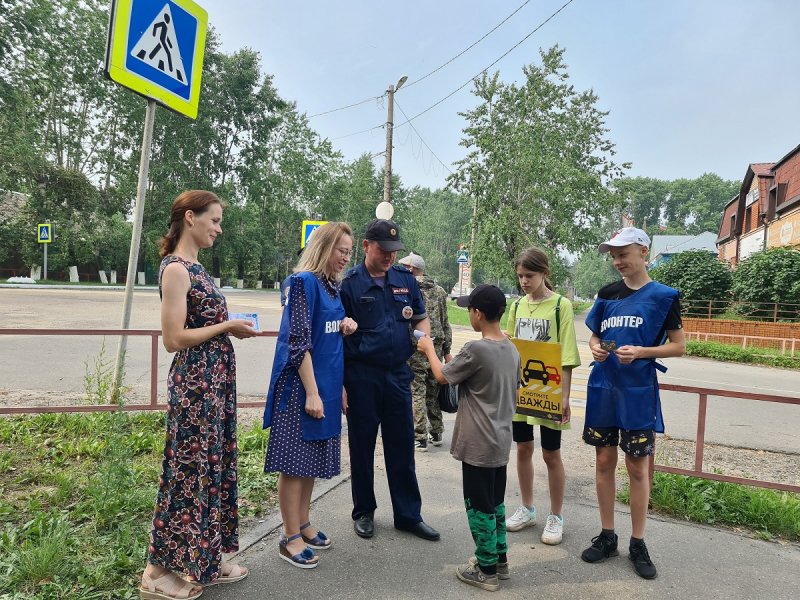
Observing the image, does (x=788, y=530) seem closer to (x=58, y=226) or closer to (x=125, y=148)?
(x=58, y=226)

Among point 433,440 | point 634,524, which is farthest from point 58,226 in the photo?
point 634,524

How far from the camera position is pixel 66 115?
118ft

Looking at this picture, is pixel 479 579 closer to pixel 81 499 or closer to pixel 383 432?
pixel 383 432

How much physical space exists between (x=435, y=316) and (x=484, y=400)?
267cm

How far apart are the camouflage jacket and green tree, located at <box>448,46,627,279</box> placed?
65.1 ft

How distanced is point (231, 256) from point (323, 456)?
46.8 meters

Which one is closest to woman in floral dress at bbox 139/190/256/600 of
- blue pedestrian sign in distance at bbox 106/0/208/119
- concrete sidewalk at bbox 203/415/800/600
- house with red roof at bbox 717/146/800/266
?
concrete sidewalk at bbox 203/415/800/600

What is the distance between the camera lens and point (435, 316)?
550 cm

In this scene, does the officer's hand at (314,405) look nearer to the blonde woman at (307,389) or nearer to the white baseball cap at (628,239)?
the blonde woman at (307,389)

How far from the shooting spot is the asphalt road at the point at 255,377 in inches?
275

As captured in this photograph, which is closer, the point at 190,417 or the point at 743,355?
the point at 190,417

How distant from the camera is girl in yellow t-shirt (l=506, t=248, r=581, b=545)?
3393 mm

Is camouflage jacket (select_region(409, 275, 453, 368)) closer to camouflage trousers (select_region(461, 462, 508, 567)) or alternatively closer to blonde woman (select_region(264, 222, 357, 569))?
blonde woman (select_region(264, 222, 357, 569))

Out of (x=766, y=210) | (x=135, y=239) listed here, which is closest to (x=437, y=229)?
(x=766, y=210)
